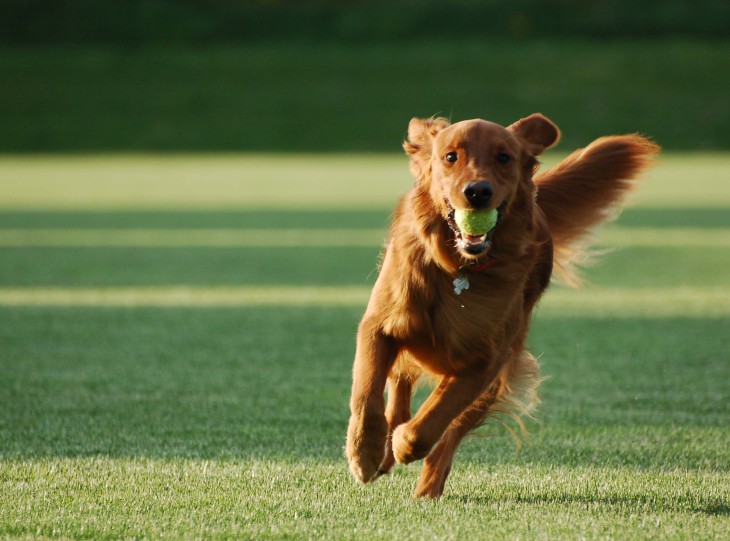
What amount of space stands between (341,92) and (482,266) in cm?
3440

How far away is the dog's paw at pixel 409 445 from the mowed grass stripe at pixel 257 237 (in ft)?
26.1

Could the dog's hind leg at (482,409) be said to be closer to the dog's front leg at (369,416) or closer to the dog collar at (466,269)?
the dog's front leg at (369,416)

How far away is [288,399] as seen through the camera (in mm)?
4922

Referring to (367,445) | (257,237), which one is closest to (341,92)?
(257,237)

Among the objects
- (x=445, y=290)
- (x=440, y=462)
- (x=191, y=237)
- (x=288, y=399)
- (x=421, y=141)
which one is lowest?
(x=191, y=237)

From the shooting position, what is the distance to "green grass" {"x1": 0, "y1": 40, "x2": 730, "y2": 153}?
32938 mm

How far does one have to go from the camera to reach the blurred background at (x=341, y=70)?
3344cm

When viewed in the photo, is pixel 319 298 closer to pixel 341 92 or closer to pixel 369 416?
pixel 369 416

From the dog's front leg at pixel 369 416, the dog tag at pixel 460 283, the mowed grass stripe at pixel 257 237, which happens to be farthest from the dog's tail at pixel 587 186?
the mowed grass stripe at pixel 257 237

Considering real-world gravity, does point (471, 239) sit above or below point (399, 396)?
above

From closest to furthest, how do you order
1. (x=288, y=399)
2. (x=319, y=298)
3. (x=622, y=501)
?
(x=622, y=501) < (x=288, y=399) < (x=319, y=298)

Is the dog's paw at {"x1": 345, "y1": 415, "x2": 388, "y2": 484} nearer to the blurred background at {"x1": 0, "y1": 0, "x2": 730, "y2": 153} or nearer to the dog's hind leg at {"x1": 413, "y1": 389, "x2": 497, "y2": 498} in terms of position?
the dog's hind leg at {"x1": 413, "y1": 389, "x2": 497, "y2": 498}

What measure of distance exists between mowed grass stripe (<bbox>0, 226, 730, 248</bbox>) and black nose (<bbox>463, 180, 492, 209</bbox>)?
8.01 metres

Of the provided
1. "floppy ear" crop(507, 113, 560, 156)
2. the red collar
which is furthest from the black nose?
"floppy ear" crop(507, 113, 560, 156)
